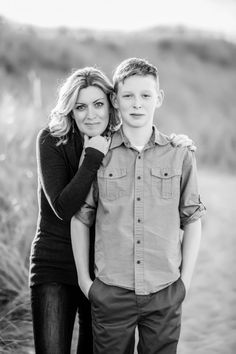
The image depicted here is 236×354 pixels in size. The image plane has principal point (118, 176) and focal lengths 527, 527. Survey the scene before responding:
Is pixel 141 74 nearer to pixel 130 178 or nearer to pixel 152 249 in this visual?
pixel 130 178

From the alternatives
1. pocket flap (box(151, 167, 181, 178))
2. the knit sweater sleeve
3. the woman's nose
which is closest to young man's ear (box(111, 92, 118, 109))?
the woman's nose

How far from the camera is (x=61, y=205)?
8.05ft

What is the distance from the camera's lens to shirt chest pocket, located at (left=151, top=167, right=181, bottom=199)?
2430 mm

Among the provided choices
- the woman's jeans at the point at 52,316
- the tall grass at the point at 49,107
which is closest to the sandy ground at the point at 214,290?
the tall grass at the point at 49,107

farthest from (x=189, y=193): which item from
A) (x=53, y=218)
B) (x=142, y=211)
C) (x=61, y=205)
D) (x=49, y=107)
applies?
(x=49, y=107)

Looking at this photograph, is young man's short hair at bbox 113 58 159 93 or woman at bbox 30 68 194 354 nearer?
young man's short hair at bbox 113 58 159 93

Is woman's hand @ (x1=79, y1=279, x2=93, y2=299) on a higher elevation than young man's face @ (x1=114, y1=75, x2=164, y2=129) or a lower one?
lower

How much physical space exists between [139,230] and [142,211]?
0.29 feet

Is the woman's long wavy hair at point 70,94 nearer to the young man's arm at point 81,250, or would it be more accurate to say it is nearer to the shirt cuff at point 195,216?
the young man's arm at point 81,250

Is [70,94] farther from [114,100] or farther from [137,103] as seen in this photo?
[137,103]

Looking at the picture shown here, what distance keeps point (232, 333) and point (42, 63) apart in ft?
49.6

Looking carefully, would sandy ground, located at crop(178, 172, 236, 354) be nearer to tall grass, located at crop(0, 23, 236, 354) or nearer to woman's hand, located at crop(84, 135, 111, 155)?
tall grass, located at crop(0, 23, 236, 354)

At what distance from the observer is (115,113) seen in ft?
9.36

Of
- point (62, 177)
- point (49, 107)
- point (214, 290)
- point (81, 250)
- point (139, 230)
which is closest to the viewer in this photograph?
point (139, 230)
